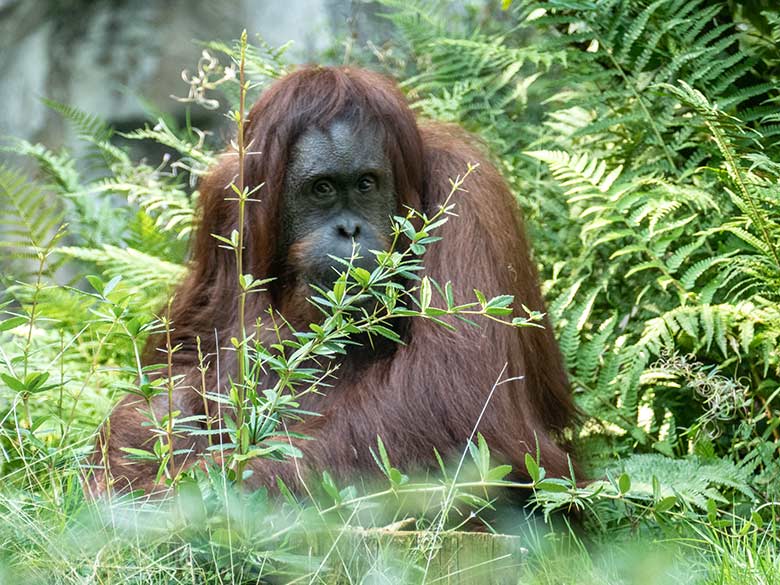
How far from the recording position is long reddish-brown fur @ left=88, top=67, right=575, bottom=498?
3057 millimetres

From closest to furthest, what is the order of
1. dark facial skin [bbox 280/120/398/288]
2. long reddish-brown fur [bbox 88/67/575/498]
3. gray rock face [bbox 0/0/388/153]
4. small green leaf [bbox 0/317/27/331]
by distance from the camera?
small green leaf [bbox 0/317/27/331], long reddish-brown fur [bbox 88/67/575/498], dark facial skin [bbox 280/120/398/288], gray rock face [bbox 0/0/388/153]

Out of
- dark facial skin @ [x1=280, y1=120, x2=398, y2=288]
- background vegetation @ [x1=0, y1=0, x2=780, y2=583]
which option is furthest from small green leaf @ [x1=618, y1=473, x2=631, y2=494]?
dark facial skin @ [x1=280, y1=120, x2=398, y2=288]

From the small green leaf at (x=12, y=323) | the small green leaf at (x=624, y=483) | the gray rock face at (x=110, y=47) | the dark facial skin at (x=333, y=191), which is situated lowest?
the small green leaf at (x=624, y=483)

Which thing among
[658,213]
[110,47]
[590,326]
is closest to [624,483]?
[658,213]

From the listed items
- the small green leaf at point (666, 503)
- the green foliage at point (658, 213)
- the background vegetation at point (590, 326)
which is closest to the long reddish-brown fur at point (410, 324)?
the background vegetation at point (590, 326)

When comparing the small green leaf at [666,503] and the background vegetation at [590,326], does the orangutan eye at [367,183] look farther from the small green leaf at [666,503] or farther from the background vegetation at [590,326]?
the small green leaf at [666,503]

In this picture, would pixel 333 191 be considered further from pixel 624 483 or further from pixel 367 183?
pixel 624 483

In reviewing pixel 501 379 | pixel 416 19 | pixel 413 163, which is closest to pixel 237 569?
pixel 501 379

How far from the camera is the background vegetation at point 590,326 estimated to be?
2.31 meters

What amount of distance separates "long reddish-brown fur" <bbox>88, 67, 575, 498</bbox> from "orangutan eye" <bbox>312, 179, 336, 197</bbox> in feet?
0.38

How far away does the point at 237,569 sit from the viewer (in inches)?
89.9

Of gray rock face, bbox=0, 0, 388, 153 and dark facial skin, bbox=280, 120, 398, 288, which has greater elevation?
gray rock face, bbox=0, 0, 388, 153

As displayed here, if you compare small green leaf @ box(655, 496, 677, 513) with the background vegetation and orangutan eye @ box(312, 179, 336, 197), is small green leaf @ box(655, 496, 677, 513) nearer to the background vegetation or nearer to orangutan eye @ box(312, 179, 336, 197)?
the background vegetation

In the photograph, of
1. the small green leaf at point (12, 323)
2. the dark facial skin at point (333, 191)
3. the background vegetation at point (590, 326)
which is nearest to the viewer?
the background vegetation at point (590, 326)
